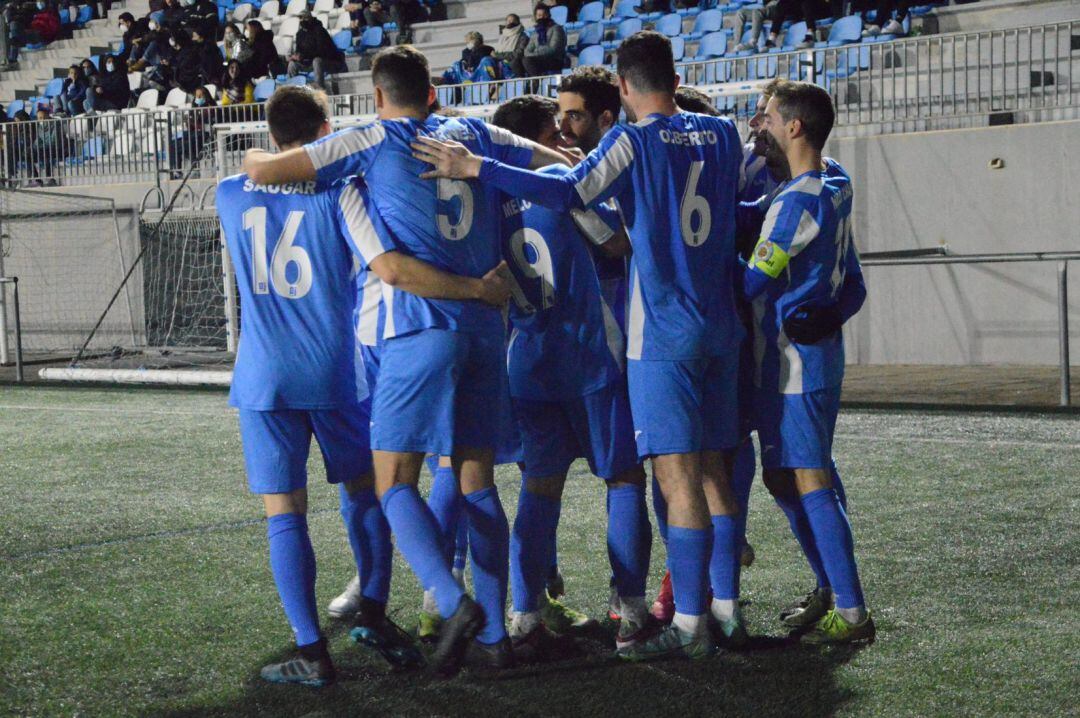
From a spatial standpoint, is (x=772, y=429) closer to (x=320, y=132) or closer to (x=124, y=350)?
(x=320, y=132)

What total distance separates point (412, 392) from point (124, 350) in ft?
41.1

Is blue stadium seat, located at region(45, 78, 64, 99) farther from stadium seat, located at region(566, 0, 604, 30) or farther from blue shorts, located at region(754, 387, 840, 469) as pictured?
blue shorts, located at region(754, 387, 840, 469)

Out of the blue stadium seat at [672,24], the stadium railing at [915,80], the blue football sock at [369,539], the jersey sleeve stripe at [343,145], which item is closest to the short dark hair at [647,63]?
the jersey sleeve stripe at [343,145]

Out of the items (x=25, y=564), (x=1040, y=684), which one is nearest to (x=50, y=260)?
(x=25, y=564)

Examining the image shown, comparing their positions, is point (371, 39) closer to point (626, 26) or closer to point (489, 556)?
point (626, 26)

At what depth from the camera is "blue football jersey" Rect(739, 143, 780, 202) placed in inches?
171

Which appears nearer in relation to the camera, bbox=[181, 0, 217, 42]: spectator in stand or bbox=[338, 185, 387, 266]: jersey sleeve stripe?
bbox=[338, 185, 387, 266]: jersey sleeve stripe

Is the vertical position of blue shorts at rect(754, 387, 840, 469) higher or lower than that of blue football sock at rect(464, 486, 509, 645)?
higher

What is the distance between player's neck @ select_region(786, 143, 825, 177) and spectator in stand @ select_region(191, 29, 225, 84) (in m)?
16.8

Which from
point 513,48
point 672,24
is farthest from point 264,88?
point 672,24

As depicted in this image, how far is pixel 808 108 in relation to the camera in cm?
400

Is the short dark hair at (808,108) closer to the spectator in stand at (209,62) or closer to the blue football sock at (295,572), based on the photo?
the blue football sock at (295,572)

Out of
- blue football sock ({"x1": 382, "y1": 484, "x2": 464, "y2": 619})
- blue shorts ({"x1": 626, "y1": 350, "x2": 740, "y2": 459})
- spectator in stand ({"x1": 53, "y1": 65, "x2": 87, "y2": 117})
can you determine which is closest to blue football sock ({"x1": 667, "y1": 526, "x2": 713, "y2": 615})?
blue shorts ({"x1": 626, "y1": 350, "x2": 740, "y2": 459})

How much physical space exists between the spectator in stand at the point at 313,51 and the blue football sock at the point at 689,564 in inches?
621
